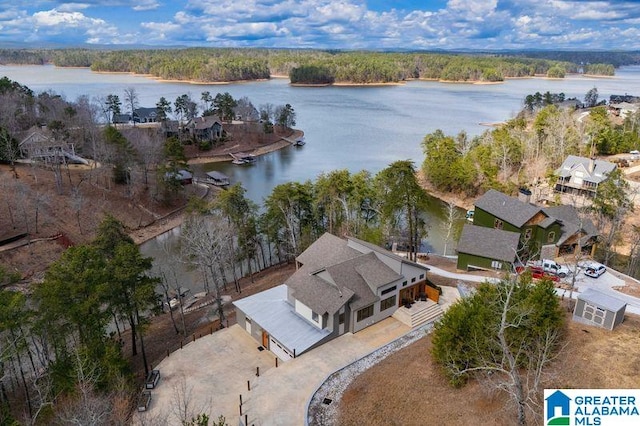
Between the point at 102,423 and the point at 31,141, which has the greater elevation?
the point at 31,141

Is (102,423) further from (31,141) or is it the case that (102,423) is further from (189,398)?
(31,141)

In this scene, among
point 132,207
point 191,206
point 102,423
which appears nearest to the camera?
point 102,423

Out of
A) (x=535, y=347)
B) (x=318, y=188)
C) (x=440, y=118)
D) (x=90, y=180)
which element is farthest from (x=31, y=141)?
(x=440, y=118)

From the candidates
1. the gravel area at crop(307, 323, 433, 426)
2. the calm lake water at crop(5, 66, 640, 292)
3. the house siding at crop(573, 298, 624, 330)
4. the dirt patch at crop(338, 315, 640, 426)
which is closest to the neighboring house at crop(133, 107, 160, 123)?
the calm lake water at crop(5, 66, 640, 292)

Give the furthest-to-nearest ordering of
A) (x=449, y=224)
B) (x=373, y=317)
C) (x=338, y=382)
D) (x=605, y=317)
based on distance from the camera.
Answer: (x=449, y=224) → (x=373, y=317) → (x=605, y=317) → (x=338, y=382)

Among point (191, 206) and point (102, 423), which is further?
point (191, 206)

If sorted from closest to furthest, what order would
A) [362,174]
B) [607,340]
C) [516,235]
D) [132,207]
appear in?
[607,340]
[516,235]
[362,174]
[132,207]

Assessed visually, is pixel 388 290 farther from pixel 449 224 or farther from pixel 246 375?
pixel 449 224

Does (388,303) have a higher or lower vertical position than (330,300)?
lower

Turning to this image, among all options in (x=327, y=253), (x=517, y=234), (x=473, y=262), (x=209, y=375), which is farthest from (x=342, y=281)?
(x=517, y=234)
